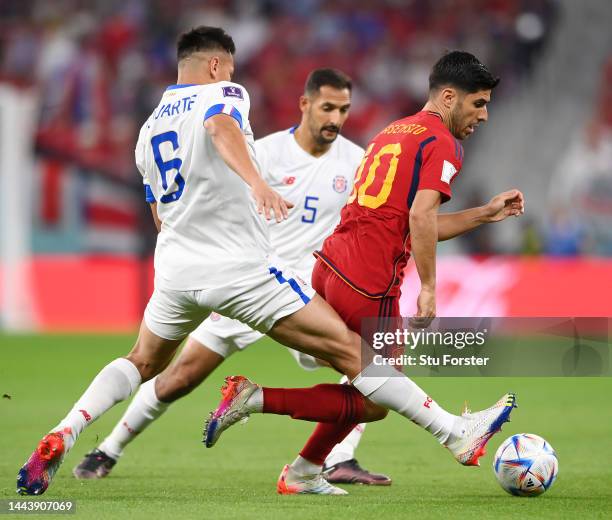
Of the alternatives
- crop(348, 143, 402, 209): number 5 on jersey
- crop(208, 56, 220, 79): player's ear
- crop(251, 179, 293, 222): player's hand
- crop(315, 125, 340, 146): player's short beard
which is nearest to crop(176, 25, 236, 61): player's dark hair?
crop(208, 56, 220, 79): player's ear

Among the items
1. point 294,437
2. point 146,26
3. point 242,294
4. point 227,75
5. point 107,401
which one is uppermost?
point 146,26

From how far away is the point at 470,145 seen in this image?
18.7 metres

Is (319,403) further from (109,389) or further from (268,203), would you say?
(268,203)

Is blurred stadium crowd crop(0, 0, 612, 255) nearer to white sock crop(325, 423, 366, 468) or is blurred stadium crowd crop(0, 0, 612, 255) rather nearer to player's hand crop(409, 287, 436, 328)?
white sock crop(325, 423, 366, 468)

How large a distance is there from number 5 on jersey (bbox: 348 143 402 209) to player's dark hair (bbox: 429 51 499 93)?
394 mm

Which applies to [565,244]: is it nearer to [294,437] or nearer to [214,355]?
[294,437]

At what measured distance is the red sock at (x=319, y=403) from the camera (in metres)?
5.26

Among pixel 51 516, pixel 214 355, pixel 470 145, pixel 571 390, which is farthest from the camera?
pixel 470 145

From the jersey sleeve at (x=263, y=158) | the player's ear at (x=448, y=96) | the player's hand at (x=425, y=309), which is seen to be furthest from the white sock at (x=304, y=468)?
the jersey sleeve at (x=263, y=158)

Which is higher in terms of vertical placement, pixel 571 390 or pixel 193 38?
pixel 193 38

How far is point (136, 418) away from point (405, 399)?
1777 mm

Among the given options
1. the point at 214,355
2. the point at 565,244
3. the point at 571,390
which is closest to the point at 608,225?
the point at 565,244

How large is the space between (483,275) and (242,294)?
10062 mm

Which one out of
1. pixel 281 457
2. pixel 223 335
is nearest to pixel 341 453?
pixel 281 457
